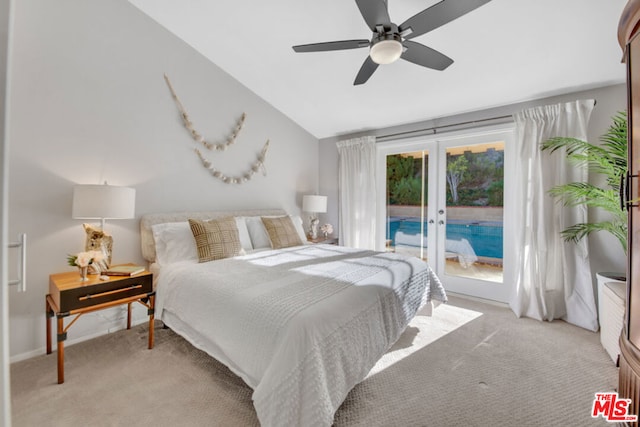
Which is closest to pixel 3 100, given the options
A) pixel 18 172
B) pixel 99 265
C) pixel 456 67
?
pixel 99 265

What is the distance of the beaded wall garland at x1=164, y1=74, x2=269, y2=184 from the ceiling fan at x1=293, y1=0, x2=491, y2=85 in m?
1.65

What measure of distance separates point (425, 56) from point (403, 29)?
363mm

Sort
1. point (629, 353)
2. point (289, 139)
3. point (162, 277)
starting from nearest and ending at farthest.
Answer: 1. point (629, 353)
2. point (162, 277)
3. point (289, 139)

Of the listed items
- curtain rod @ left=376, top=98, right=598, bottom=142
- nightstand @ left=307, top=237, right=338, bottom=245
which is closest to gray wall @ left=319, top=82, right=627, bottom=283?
curtain rod @ left=376, top=98, right=598, bottom=142

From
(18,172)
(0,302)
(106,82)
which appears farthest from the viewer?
(106,82)

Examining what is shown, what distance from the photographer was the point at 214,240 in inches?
101

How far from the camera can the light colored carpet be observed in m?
1.52

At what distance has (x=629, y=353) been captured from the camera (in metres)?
1.14

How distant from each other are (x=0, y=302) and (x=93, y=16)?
288cm

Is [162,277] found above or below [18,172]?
below

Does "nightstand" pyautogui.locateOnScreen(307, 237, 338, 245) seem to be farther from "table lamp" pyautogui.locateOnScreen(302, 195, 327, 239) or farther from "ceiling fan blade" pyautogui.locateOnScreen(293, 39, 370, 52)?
"ceiling fan blade" pyautogui.locateOnScreen(293, 39, 370, 52)

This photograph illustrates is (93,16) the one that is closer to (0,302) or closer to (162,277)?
(162,277)

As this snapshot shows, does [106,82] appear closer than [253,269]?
No

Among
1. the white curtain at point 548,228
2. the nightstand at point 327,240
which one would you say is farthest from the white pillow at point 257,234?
the white curtain at point 548,228
